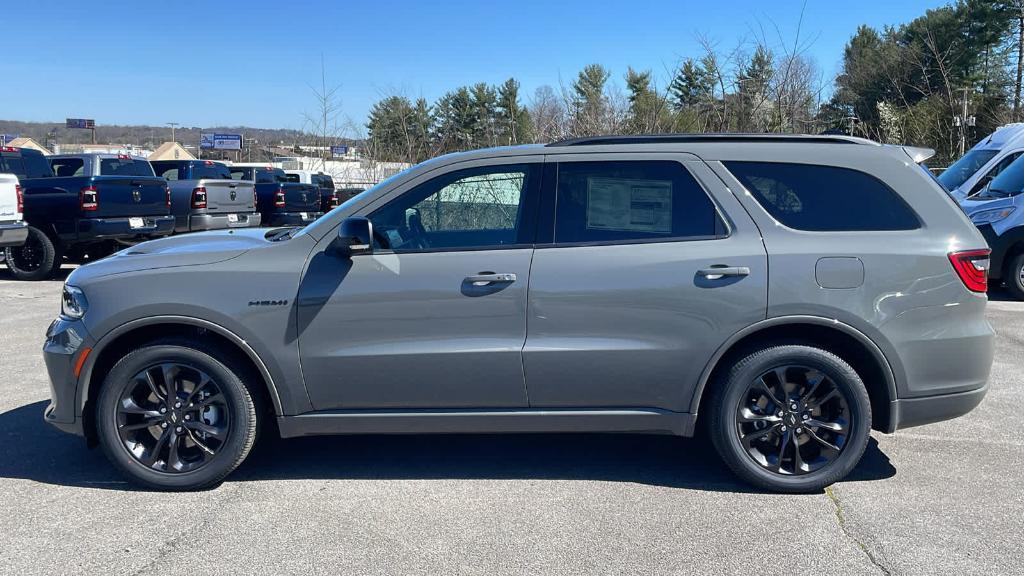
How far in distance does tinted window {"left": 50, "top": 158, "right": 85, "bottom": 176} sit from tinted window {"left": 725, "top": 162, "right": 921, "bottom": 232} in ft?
48.3

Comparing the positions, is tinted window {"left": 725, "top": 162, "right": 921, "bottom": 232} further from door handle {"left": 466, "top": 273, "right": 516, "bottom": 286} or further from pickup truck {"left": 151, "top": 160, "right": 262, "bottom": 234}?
pickup truck {"left": 151, "top": 160, "right": 262, "bottom": 234}

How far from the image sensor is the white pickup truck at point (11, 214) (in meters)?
11.6

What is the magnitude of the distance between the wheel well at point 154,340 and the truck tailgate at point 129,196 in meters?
9.37

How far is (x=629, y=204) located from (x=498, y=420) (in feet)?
4.31

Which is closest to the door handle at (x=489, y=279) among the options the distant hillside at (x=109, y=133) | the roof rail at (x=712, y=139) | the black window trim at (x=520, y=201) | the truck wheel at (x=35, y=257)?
the black window trim at (x=520, y=201)

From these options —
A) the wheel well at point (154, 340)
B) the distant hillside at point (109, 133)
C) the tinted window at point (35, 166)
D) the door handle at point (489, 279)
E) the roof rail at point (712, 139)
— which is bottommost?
the wheel well at point (154, 340)

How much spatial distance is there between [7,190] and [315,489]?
9.61 metres

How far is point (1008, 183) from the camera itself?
1139 centimetres

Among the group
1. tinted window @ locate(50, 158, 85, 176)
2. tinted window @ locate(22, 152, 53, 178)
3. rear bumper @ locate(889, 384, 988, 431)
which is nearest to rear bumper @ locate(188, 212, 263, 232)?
tinted window @ locate(50, 158, 85, 176)

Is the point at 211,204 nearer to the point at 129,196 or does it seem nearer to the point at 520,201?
the point at 129,196

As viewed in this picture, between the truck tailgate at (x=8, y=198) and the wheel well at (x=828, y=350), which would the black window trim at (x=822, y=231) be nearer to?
the wheel well at (x=828, y=350)

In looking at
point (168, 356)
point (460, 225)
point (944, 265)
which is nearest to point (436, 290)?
point (460, 225)

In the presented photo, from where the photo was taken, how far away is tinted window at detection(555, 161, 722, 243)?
14.6 feet

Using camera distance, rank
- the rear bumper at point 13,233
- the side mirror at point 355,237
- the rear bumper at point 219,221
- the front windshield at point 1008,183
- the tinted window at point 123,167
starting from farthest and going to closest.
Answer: the tinted window at point 123,167 < the rear bumper at point 219,221 < the rear bumper at point 13,233 < the front windshield at point 1008,183 < the side mirror at point 355,237
